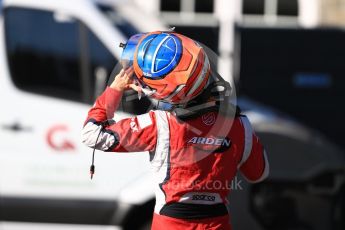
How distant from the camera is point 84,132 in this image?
335 cm

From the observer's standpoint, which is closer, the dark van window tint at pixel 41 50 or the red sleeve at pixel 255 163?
the red sleeve at pixel 255 163

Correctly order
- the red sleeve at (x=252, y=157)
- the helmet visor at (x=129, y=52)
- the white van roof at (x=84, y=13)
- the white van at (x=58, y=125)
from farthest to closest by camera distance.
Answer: the white van roof at (x=84, y=13)
the white van at (x=58, y=125)
the red sleeve at (x=252, y=157)
the helmet visor at (x=129, y=52)

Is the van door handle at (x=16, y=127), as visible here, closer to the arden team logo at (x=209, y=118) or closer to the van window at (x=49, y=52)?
the van window at (x=49, y=52)

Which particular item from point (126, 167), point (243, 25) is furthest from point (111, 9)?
point (243, 25)

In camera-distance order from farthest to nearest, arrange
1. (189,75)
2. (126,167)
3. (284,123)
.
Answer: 1. (284,123)
2. (126,167)
3. (189,75)

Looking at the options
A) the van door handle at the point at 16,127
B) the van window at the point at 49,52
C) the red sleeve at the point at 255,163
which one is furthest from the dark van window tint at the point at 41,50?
the red sleeve at the point at 255,163

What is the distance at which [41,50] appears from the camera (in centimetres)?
626

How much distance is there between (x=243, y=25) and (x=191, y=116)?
7.15 meters

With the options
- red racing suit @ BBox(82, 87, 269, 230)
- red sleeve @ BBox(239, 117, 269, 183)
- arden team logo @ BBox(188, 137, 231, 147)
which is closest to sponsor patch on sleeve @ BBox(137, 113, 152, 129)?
red racing suit @ BBox(82, 87, 269, 230)

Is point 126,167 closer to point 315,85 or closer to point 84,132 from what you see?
point 84,132

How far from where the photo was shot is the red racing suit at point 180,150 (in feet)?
10.9

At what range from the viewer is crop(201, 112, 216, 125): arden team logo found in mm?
3361

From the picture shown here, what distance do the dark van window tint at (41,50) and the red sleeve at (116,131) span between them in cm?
289

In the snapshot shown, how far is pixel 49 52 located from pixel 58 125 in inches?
21.7
